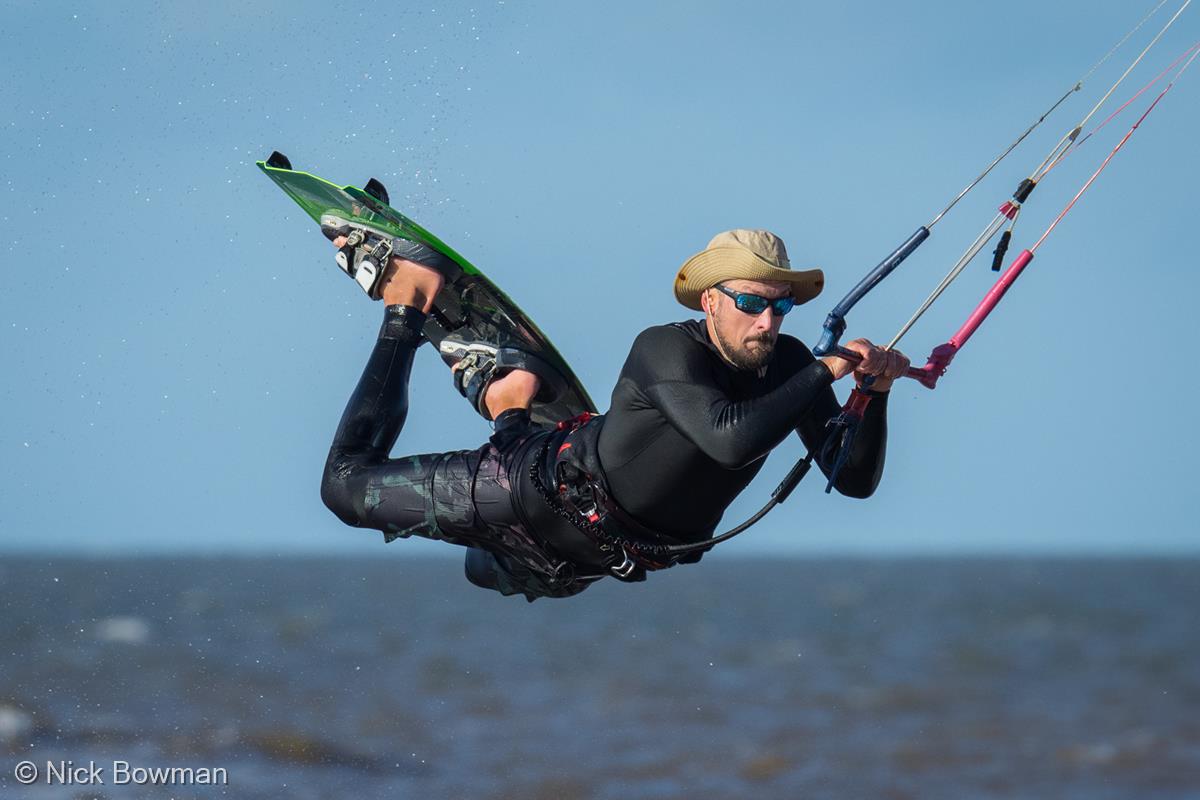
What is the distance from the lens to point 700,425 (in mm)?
6594

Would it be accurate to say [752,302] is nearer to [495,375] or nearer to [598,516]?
[598,516]

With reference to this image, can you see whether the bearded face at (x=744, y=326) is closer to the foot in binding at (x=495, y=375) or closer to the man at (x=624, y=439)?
the man at (x=624, y=439)

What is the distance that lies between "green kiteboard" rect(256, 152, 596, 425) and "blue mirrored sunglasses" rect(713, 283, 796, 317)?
1.81 metres

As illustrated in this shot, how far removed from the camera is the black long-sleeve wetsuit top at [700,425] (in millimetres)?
6496

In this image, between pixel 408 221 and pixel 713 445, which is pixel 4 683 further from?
pixel 713 445

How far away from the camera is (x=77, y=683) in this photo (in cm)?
3002

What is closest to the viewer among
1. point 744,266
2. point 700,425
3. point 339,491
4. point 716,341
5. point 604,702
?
point 700,425

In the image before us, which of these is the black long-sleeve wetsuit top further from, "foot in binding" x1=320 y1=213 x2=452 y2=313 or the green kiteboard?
"foot in binding" x1=320 y1=213 x2=452 y2=313

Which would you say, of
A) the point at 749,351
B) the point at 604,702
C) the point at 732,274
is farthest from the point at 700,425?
the point at 604,702

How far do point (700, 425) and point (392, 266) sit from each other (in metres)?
2.33

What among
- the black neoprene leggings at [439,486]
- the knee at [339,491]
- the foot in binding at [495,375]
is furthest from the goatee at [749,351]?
the knee at [339,491]

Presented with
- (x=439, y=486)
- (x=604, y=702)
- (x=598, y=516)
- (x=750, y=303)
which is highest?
(x=604, y=702)

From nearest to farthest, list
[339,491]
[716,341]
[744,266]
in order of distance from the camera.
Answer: [744,266] → [716,341] → [339,491]

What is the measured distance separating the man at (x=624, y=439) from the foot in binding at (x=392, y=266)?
1 cm
